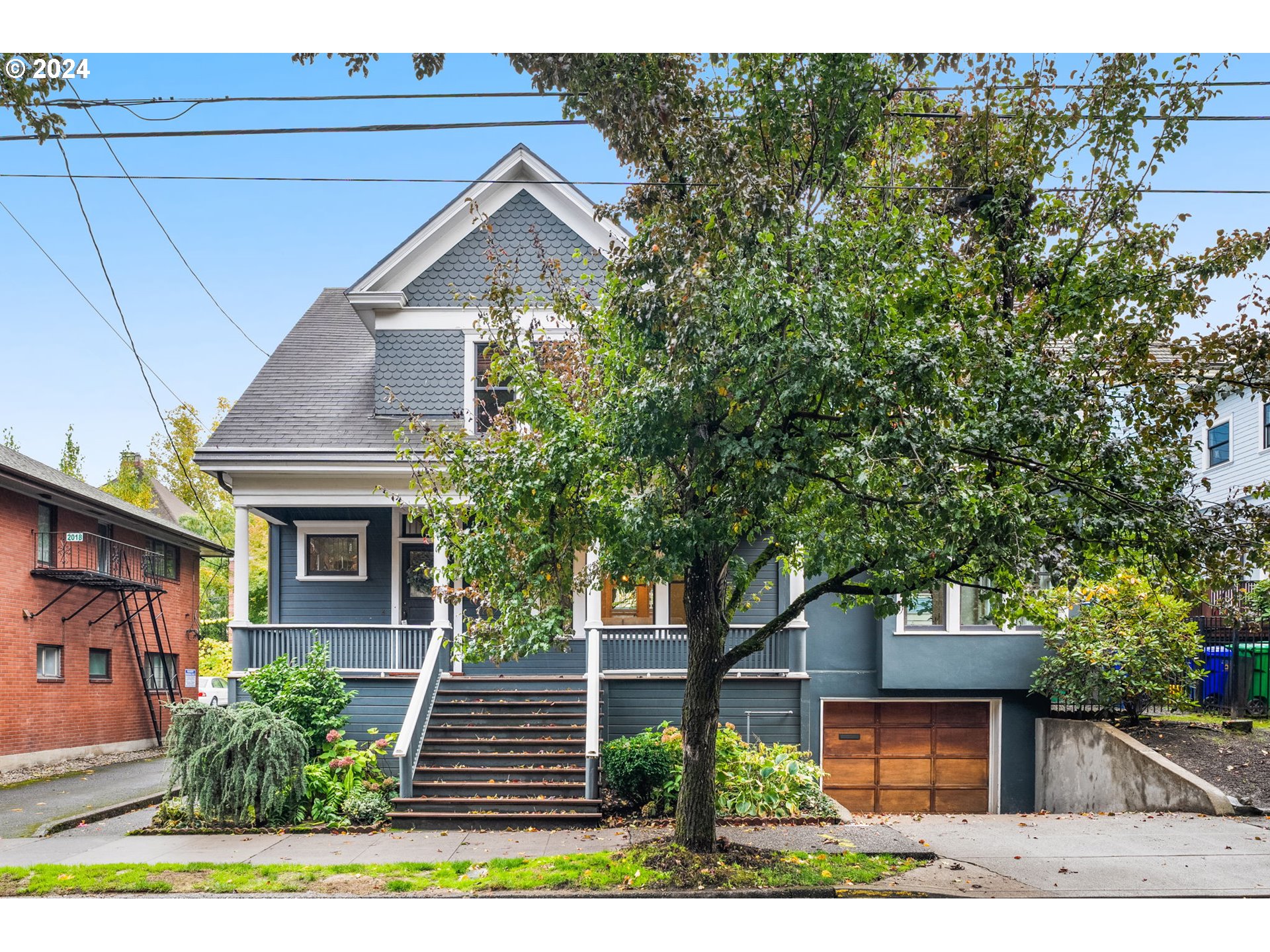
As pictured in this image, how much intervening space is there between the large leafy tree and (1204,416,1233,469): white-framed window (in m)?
11.1

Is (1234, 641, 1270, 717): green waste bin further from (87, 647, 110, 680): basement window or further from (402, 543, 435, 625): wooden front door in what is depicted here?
(87, 647, 110, 680): basement window

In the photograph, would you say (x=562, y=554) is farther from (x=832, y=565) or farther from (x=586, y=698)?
(x=586, y=698)

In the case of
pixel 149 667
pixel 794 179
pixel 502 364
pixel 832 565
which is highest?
pixel 794 179

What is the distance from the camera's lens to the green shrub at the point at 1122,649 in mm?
11711

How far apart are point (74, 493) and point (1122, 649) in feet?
56.7

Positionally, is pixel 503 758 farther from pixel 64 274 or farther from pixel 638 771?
pixel 64 274

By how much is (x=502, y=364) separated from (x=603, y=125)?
208 cm

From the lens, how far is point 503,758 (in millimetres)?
10742

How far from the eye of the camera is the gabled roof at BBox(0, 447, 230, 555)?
1581cm

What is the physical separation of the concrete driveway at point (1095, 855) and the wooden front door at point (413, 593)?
23.2ft

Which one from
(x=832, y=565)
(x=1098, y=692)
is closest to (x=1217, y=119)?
(x=832, y=565)

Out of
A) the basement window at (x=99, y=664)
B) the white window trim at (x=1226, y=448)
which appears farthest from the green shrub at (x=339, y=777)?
the white window trim at (x=1226, y=448)

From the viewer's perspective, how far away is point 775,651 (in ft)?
41.3

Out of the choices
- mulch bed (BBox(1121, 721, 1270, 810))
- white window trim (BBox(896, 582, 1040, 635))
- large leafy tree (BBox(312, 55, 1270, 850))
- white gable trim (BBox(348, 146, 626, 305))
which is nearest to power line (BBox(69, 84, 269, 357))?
white gable trim (BBox(348, 146, 626, 305))
